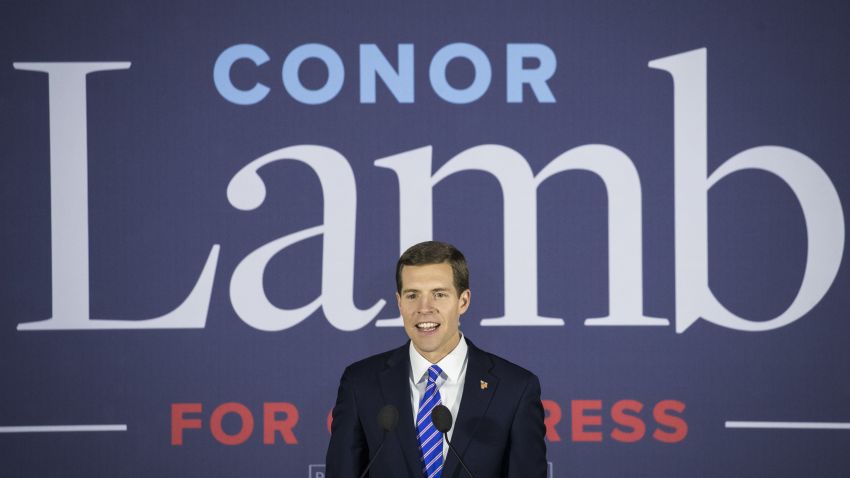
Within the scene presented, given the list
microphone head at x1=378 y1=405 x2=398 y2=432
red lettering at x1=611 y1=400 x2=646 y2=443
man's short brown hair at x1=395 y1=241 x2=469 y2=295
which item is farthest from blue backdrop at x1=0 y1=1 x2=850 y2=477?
microphone head at x1=378 y1=405 x2=398 y2=432

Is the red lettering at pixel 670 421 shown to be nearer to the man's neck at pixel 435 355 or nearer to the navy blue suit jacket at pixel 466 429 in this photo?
the navy blue suit jacket at pixel 466 429

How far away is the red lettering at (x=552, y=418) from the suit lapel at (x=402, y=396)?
140 centimetres

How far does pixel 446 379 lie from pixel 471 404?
0.12 meters

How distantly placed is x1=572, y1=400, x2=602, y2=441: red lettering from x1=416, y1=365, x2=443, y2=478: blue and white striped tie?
144 cm

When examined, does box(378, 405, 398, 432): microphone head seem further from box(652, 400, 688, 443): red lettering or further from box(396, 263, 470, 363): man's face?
box(652, 400, 688, 443): red lettering

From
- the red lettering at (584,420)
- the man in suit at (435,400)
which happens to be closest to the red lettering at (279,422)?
the red lettering at (584,420)

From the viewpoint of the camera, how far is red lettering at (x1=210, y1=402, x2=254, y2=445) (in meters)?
3.49

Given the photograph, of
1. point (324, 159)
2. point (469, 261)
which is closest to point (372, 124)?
point (324, 159)

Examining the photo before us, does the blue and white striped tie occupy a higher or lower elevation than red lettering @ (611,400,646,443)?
higher

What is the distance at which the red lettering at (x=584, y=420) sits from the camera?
11.4 feet

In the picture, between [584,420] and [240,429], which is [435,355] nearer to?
[584,420]

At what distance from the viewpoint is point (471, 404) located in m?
2.15

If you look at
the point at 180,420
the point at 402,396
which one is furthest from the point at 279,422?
the point at 402,396

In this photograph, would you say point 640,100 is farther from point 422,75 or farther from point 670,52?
point 422,75
